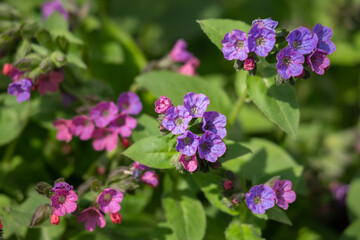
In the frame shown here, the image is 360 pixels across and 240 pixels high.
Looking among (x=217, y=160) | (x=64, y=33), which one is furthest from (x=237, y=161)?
(x=64, y=33)

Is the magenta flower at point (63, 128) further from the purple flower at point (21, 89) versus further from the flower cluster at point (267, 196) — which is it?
the flower cluster at point (267, 196)

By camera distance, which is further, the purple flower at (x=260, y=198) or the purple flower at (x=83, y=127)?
the purple flower at (x=83, y=127)

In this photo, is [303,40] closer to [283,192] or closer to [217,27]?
[217,27]

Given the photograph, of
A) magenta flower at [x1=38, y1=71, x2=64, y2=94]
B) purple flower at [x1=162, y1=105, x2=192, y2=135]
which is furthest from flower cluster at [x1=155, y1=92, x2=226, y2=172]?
magenta flower at [x1=38, y1=71, x2=64, y2=94]

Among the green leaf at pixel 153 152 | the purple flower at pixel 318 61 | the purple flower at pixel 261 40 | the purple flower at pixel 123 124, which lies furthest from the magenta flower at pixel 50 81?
the purple flower at pixel 318 61

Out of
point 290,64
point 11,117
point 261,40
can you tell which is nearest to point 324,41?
point 290,64
